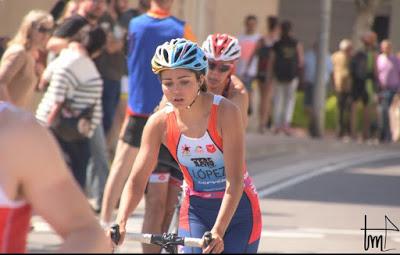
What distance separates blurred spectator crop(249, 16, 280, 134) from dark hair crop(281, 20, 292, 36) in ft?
0.76

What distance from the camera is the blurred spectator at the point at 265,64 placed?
20.5 metres

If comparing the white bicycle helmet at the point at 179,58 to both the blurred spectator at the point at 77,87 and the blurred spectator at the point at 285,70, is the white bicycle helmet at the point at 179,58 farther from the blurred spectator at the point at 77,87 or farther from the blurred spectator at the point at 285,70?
the blurred spectator at the point at 285,70

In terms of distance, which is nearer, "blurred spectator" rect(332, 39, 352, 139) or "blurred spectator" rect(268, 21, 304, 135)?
"blurred spectator" rect(268, 21, 304, 135)

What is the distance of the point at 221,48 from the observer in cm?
761

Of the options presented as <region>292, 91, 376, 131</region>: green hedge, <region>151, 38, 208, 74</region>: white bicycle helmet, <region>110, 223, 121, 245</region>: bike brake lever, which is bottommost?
<region>292, 91, 376, 131</region>: green hedge

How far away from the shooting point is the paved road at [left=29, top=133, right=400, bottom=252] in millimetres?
9836

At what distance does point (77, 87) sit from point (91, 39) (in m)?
0.47

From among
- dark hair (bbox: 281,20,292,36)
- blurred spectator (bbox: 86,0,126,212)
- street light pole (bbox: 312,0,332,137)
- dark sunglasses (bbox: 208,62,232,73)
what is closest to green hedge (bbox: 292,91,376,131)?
street light pole (bbox: 312,0,332,137)

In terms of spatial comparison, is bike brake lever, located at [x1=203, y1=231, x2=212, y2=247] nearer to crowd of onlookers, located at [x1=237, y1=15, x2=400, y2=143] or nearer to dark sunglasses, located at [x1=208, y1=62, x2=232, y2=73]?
dark sunglasses, located at [x1=208, y1=62, x2=232, y2=73]

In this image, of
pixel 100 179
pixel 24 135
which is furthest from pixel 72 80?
pixel 24 135

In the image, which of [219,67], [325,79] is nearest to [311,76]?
[325,79]

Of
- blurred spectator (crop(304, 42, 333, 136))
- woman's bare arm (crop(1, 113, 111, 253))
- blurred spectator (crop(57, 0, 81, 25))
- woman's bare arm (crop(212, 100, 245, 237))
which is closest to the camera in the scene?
woman's bare arm (crop(1, 113, 111, 253))

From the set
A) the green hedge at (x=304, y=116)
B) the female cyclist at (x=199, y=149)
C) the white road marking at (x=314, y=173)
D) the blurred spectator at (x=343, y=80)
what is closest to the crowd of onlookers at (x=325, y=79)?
the blurred spectator at (x=343, y=80)

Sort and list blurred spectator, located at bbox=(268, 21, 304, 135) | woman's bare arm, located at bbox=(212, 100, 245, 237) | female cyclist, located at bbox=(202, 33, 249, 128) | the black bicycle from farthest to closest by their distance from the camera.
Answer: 1. blurred spectator, located at bbox=(268, 21, 304, 135)
2. female cyclist, located at bbox=(202, 33, 249, 128)
3. woman's bare arm, located at bbox=(212, 100, 245, 237)
4. the black bicycle
